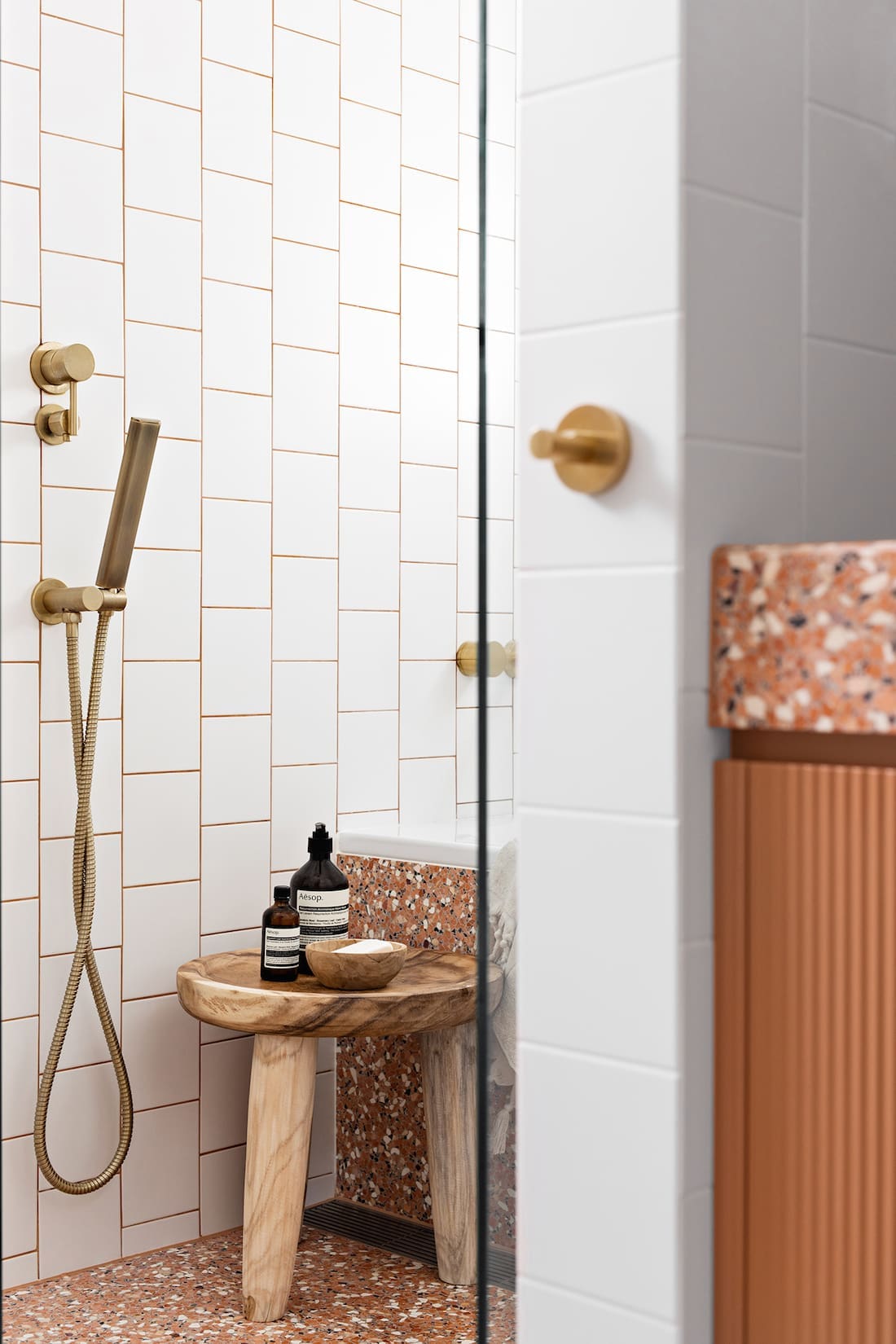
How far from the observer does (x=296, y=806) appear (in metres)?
2.38

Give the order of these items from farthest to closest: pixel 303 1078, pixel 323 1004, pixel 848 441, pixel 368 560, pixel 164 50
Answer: pixel 368 560
pixel 164 50
pixel 303 1078
pixel 323 1004
pixel 848 441

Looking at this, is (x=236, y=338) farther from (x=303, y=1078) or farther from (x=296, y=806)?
(x=303, y=1078)

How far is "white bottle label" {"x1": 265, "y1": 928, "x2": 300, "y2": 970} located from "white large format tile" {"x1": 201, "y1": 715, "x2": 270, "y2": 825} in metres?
0.31

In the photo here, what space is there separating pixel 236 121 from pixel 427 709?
3.46 ft

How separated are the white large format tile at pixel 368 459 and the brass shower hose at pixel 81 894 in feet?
1.98

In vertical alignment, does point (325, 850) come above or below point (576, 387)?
below

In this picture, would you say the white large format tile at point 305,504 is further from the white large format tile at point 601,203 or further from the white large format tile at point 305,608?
the white large format tile at point 601,203

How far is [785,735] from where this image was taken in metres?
0.67

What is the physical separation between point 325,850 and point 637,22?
1552mm

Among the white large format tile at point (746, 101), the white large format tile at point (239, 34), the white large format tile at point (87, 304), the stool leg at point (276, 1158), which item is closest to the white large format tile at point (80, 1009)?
the stool leg at point (276, 1158)

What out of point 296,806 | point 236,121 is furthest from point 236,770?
point 236,121

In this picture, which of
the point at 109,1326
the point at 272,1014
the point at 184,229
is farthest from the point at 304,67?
the point at 109,1326

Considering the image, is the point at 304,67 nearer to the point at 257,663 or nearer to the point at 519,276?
the point at 257,663

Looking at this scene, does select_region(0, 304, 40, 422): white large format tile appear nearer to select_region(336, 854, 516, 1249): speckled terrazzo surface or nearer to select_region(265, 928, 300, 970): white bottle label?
select_region(265, 928, 300, 970): white bottle label
